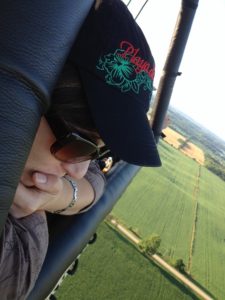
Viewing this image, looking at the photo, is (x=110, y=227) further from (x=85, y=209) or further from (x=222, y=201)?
(x=222, y=201)

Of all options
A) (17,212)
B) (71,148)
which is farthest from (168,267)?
(71,148)

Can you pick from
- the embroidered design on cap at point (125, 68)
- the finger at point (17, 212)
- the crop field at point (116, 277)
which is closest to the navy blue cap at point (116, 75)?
the embroidered design on cap at point (125, 68)

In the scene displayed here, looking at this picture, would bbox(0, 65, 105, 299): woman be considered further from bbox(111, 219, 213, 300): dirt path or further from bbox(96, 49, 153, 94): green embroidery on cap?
bbox(111, 219, 213, 300): dirt path

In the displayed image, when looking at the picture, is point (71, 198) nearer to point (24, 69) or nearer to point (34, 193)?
point (34, 193)

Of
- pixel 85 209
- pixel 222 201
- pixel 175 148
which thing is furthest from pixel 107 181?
pixel 175 148

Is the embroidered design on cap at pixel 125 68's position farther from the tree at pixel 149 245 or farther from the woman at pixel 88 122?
the tree at pixel 149 245

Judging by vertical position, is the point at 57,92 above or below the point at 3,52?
below
